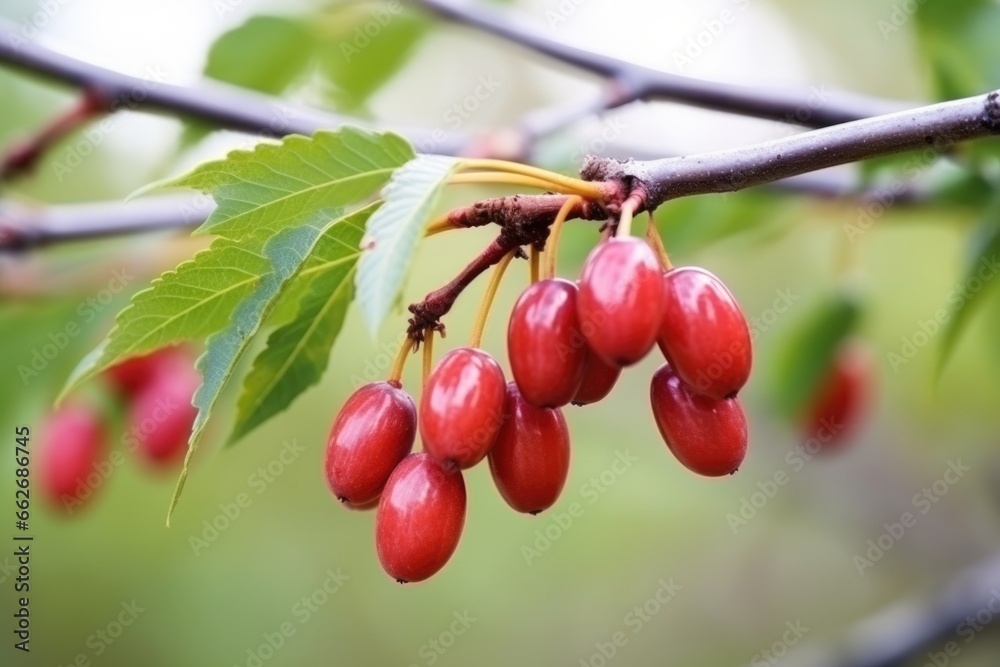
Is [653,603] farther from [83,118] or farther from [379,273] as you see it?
[379,273]

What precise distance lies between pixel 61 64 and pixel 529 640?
590 cm

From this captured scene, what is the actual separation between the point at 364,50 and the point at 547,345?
2.41m

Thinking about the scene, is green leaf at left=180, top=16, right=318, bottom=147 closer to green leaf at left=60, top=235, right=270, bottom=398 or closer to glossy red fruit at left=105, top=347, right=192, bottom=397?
glossy red fruit at left=105, top=347, right=192, bottom=397

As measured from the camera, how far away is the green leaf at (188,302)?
48.2 inches

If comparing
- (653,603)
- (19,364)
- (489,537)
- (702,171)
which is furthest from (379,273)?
(653,603)

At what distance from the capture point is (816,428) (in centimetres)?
344

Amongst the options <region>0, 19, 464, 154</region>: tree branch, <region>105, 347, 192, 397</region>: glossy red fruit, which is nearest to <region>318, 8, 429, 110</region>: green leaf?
<region>0, 19, 464, 154</region>: tree branch

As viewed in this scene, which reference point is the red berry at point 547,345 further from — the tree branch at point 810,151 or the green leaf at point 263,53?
the green leaf at point 263,53

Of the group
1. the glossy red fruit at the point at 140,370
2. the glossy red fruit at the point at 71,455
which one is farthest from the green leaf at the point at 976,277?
the glossy red fruit at the point at 71,455

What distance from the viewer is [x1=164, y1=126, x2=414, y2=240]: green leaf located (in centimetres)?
117

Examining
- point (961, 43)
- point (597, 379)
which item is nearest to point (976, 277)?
point (961, 43)

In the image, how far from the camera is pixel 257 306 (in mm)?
1194

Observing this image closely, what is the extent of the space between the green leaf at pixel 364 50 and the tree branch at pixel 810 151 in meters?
2.23

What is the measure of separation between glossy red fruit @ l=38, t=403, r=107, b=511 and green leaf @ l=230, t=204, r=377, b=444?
1998 millimetres
